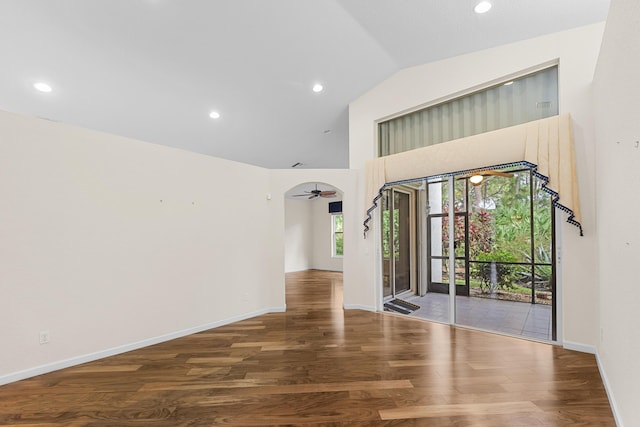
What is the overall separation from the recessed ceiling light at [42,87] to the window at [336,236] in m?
8.18

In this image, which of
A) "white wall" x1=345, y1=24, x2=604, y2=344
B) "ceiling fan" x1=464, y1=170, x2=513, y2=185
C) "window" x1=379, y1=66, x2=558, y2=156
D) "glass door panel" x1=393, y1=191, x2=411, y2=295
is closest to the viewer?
"white wall" x1=345, y1=24, x2=604, y2=344

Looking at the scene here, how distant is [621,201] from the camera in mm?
1873

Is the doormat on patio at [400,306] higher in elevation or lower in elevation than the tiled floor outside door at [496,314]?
lower

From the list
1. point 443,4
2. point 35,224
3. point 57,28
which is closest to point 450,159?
point 443,4

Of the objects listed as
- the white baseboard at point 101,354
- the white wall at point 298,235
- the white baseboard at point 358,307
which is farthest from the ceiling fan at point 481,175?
the white wall at point 298,235

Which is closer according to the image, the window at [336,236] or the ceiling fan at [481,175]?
the ceiling fan at [481,175]

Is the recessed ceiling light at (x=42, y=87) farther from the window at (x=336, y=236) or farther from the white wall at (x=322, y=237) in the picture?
the window at (x=336, y=236)

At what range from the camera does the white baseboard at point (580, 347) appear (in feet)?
9.70

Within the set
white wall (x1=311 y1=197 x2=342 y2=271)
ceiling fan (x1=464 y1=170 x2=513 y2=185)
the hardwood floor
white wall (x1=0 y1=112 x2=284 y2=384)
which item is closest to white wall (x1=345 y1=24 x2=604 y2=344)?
the hardwood floor

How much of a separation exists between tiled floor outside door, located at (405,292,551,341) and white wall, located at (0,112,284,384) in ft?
10.4

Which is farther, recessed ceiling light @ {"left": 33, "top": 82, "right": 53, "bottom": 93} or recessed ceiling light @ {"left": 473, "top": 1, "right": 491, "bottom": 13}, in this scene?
recessed ceiling light @ {"left": 33, "top": 82, "right": 53, "bottom": 93}

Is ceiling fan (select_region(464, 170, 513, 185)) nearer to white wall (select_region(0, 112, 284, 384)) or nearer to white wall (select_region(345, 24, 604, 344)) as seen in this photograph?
white wall (select_region(345, 24, 604, 344))

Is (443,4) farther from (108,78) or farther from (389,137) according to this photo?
(108,78)

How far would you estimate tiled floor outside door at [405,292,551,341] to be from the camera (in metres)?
3.72
